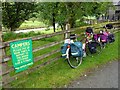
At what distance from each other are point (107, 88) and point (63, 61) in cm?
227

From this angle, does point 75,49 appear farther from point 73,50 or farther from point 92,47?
point 92,47

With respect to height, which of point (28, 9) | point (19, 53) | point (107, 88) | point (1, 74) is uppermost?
point (28, 9)

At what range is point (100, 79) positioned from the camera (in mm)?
6184

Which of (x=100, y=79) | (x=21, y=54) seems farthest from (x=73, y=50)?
(x=21, y=54)

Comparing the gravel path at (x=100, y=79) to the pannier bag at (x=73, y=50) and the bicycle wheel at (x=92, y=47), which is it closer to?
the pannier bag at (x=73, y=50)

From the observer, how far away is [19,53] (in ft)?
17.7

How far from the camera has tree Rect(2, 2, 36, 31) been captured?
50.8 ft

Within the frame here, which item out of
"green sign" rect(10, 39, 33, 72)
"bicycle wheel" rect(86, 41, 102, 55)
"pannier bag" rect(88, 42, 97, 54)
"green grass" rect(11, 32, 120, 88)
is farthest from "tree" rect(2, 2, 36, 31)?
"green sign" rect(10, 39, 33, 72)

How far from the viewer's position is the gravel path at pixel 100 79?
5668mm

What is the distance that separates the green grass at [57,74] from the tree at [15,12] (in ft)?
28.8

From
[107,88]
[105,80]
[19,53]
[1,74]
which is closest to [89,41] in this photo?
[105,80]

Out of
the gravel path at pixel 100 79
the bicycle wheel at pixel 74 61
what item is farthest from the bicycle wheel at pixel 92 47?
the gravel path at pixel 100 79

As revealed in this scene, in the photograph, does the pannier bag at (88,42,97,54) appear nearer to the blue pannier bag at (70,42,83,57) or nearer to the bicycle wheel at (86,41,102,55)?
the bicycle wheel at (86,41,102,55)

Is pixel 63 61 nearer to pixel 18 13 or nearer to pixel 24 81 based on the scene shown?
pixel 24 81
